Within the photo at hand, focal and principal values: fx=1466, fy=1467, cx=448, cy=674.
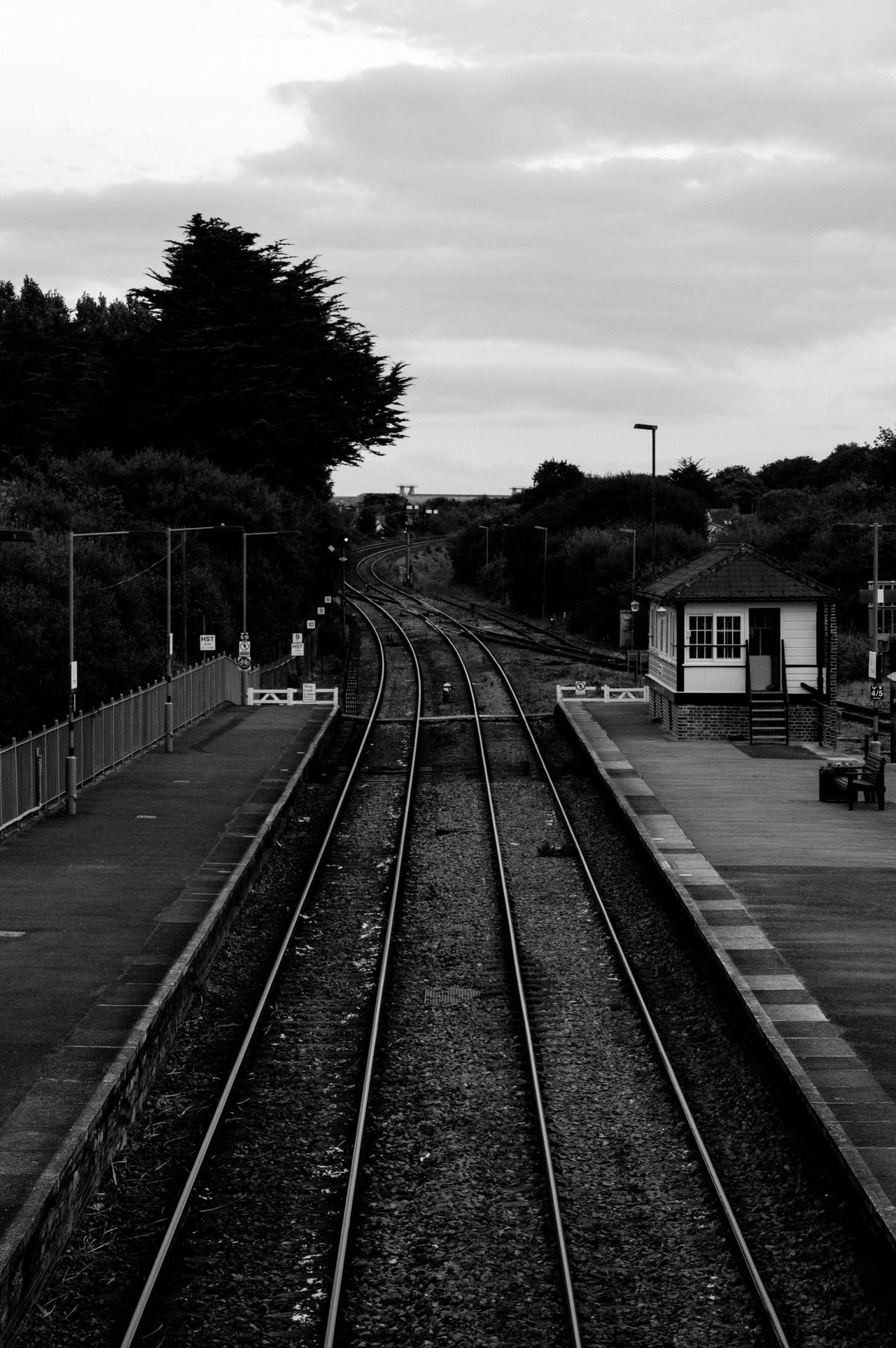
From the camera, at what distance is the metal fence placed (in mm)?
23797

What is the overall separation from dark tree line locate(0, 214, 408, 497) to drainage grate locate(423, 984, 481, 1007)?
54656 millimetres

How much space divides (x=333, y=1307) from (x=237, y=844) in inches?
554

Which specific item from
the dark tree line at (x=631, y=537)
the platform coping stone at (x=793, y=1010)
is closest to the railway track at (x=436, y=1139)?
the platform coping stone at (x=793, y=1010)

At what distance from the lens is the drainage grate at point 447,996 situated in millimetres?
16250

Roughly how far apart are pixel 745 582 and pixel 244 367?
38.7m

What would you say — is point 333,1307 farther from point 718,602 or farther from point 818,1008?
point 718,602

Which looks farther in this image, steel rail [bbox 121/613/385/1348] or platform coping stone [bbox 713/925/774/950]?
platform coping stone [bbox 713/925/774/950]

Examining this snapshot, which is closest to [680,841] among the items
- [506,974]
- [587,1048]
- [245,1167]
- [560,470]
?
[506,974]

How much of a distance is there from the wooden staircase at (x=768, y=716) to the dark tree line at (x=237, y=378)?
3876cm

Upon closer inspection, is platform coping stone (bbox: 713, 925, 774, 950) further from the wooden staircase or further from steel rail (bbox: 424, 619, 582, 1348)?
the wooden staircase

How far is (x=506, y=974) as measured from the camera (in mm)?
17219

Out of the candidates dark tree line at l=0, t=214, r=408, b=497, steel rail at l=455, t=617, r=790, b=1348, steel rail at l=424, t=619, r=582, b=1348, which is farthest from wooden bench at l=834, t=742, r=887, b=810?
dark tree line at l=0, t=214, r=408, b=497

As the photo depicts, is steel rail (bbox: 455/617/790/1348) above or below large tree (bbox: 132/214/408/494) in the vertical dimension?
below

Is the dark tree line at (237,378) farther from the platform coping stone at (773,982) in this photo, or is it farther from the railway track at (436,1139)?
the platform coping stone at (773,982)
